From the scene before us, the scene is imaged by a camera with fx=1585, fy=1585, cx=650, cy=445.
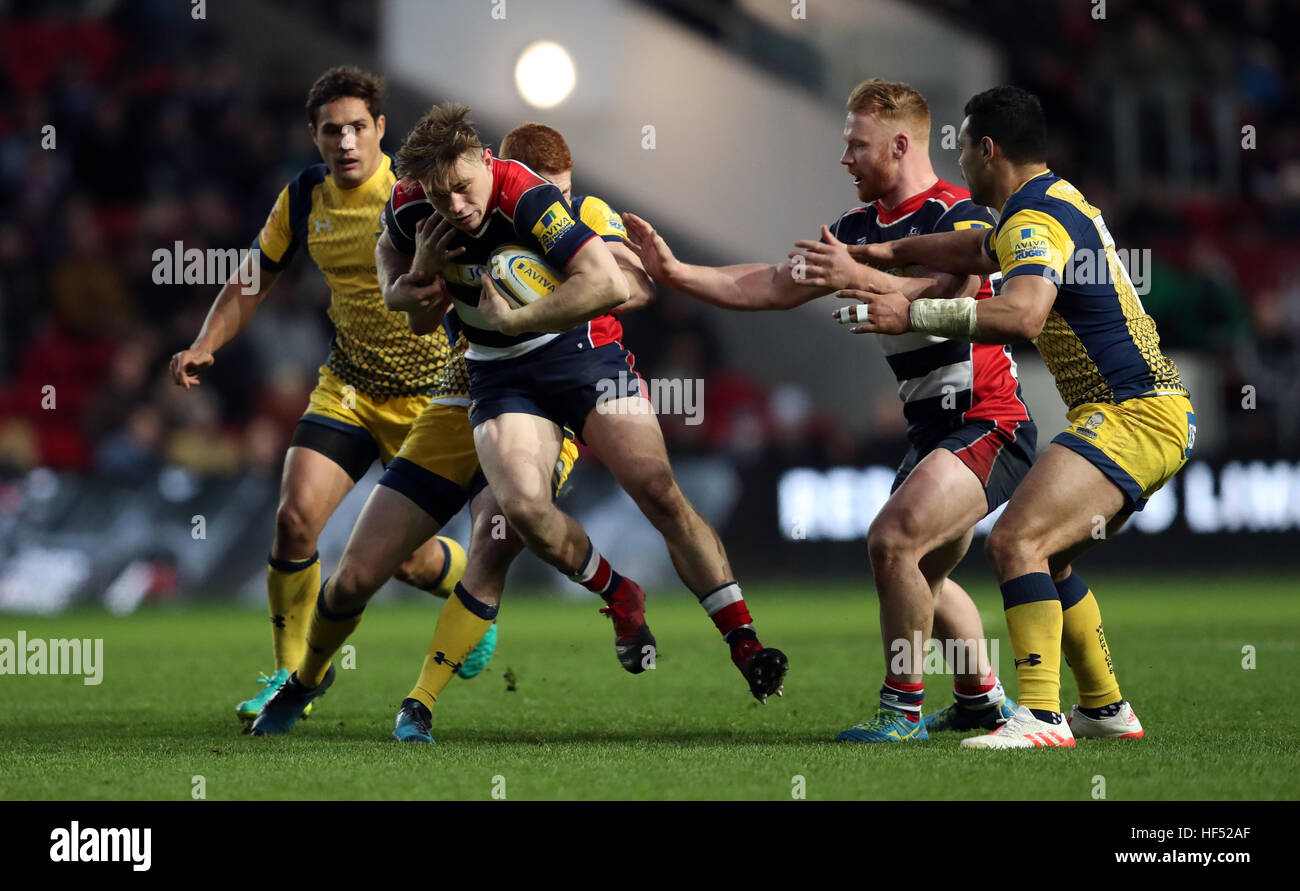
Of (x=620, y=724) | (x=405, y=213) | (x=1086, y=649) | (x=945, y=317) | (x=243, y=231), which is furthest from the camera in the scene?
(x=243, y=231)

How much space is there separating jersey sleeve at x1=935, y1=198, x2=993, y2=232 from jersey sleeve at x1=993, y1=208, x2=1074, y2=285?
495 mm

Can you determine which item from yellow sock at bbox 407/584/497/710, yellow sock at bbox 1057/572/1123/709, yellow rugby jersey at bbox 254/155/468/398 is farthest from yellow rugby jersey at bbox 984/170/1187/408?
yellow rugby jersey at bbox 254/155/468/398

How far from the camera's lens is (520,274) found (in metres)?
5.96

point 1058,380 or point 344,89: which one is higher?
point 344,89

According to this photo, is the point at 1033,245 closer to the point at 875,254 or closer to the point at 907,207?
the point at 875,254

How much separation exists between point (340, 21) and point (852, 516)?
8.57 m

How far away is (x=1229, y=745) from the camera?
18.0ft

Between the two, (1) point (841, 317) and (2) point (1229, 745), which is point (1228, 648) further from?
(1) point (841, 317)

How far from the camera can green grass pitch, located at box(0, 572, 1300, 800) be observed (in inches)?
185

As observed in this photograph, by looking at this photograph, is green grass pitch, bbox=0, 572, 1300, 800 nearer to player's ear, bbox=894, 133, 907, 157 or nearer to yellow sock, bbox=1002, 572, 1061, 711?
yellow sock, bbox=1002, 572, 1061, 711

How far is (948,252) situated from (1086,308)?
56cm

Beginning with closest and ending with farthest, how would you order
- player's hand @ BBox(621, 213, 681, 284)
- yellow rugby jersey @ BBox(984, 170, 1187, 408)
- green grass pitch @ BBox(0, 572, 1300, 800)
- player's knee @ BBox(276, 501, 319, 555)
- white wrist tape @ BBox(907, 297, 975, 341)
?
green grass pitch @ BBox(0, 572, 1300, 800) < white wrist tape @ BBox(907, 297, 975, 341) < yellow rugby jersey @ BBox(984, 170, 1187, 408) < player's hand @ BBox(621, 213, 681, 284) < player's knee @ BBox(276, 501, 319, 555)

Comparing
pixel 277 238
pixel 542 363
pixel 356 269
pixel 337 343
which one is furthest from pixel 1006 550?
pixel 277 238
